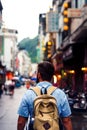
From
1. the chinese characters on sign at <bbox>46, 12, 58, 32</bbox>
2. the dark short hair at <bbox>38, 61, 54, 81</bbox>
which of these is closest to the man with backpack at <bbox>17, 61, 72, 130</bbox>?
the dark short hair at <bbox>38, 61, 54, 81</bbox>

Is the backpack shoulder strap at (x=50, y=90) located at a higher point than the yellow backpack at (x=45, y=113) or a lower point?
higher

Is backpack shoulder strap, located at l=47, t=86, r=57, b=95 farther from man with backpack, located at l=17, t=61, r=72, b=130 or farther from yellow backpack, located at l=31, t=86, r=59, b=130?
yellow backpack, located at l=31, t=86, r=59, b=130

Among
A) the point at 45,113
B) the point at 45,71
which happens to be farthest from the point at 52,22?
the point at 45,113

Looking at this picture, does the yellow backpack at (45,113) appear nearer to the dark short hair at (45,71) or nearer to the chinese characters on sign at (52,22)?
the dark short hair at (45,71)

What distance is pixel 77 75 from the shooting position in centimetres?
4725

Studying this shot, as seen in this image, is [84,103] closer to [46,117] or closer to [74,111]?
[74,111]

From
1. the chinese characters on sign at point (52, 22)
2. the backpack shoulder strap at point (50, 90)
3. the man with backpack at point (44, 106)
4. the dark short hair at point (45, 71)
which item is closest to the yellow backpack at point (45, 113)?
the man with backpack at point (44, 106)

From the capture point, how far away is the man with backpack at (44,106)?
231 inches

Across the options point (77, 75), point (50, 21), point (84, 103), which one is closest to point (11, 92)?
point (50, 21)

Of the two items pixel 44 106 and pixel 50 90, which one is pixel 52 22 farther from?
pixel 44 106

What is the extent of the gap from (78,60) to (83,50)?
8.24 ft

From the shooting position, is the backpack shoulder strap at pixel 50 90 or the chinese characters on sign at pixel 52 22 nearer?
the backpack shoulder strap at pixel 50 90

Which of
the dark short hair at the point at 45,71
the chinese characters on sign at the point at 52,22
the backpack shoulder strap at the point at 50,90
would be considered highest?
the dark short hair at the point at 45,71

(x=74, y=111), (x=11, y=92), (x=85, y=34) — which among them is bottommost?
(x=11, y=92)
